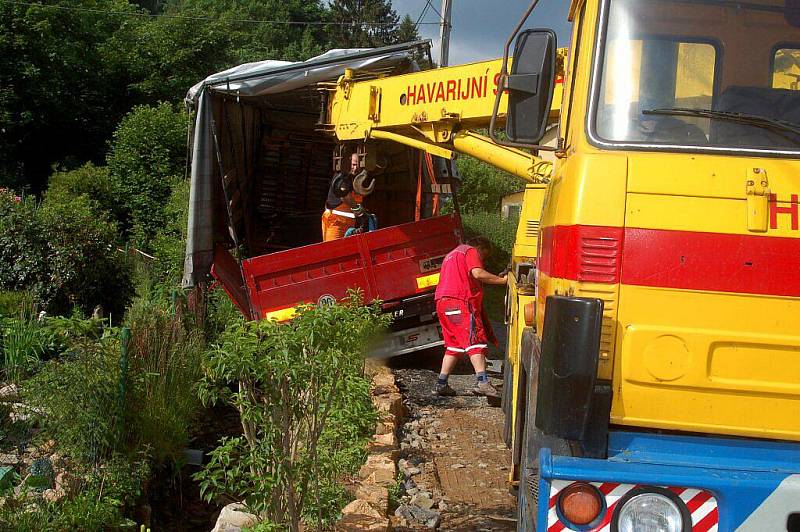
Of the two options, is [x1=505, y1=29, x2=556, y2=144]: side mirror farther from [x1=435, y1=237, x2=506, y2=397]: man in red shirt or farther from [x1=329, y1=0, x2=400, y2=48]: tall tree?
[x1=329, y1=0, x2=400, y2=48]: tall tree

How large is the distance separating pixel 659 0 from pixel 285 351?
6.95ft

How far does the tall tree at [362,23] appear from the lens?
185 feet

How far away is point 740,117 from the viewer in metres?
3.07

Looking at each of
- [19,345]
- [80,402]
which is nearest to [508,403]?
[80,402]

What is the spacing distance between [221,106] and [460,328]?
13.5 feet

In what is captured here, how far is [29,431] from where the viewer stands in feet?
17.5

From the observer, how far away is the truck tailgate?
344 inches

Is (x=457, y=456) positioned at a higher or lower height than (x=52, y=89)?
lower

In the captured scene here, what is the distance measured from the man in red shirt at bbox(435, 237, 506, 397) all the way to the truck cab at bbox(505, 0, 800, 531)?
534cm

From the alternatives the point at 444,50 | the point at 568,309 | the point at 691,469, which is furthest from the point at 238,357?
the point at 444,50

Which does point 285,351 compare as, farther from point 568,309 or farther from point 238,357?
point 568,309

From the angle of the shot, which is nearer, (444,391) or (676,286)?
(676,286)

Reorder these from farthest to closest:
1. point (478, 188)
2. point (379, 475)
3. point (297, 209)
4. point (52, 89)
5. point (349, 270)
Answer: point (478, 188)
point (52, 89)
point (297, 209)
point (349, 270)
point (379, 475)

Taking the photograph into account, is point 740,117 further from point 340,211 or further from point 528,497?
point 340,211
